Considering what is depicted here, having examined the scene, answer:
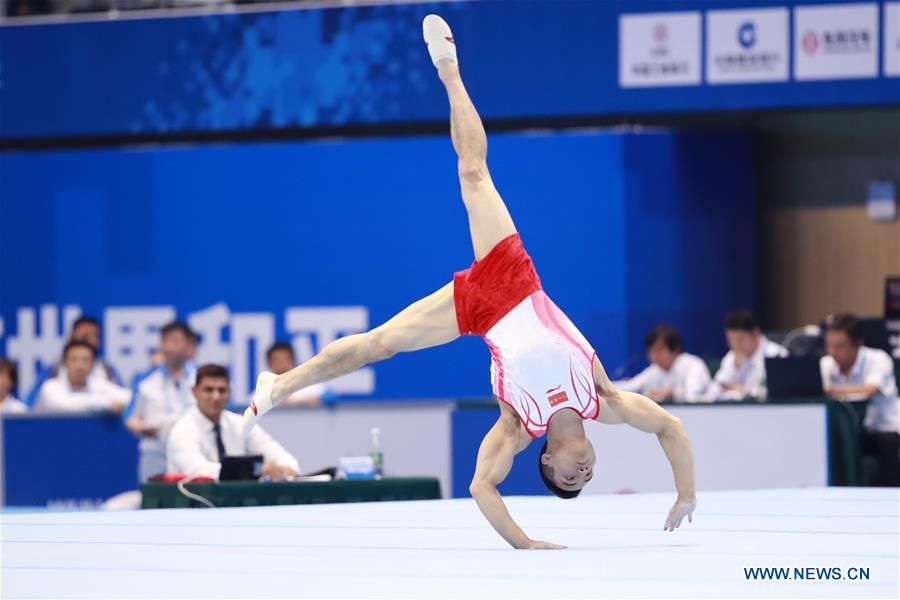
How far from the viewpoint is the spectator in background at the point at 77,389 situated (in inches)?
465

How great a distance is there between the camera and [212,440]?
8797 mm

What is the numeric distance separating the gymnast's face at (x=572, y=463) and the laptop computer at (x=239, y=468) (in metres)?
2.94

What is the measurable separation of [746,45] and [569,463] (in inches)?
307

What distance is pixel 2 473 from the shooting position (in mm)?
11828

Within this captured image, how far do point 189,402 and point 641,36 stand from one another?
4967 millimetres

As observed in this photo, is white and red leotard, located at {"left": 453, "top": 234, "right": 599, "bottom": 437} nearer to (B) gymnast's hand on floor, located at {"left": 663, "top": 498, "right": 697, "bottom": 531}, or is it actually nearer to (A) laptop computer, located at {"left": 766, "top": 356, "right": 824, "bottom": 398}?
(B) gymnast's hand on floor, located at {"left": 663, "top": 498, "right": 697, "bottom": 531}

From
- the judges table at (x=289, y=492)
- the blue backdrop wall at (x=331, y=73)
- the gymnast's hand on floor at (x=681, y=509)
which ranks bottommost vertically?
the judges table at (x=289, y=492)

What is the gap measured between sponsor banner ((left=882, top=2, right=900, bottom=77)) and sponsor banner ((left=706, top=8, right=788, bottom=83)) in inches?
31.5

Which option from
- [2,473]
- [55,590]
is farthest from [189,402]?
[55,590]

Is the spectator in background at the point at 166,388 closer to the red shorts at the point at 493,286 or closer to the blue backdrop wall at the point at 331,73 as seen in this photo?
the blue backdrop wall at the point at 331,73

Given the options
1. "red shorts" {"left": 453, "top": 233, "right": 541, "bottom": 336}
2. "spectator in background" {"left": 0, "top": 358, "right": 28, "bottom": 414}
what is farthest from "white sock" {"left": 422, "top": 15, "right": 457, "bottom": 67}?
"spectator in background" {"left": 0, "top": 358, "right": 28, "bottom": 414}

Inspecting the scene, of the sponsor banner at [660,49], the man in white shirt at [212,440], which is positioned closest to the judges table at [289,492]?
the man in white shirt at [212,440]

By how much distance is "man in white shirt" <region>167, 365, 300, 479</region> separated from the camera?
852 cm

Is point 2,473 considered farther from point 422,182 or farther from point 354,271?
point 422,182
